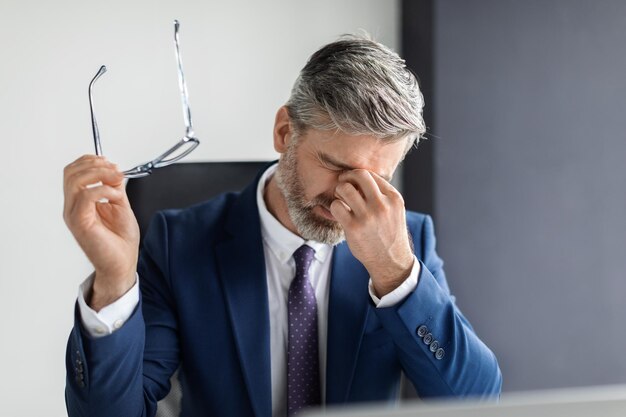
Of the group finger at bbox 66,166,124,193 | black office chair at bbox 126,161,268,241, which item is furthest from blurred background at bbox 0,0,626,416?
finger at bbox 66,166,124,193

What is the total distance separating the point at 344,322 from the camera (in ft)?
5.12

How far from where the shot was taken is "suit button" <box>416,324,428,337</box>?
1429 mm

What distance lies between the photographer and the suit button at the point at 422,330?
1429 millimetres

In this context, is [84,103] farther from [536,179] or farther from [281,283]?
[536,179]

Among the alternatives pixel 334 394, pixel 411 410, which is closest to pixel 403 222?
pixel 334 394

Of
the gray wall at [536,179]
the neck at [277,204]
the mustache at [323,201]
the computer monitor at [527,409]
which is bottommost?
the gray wall at [536,179]

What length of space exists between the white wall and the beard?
109 cm

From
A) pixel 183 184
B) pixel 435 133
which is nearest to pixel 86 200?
pixel 183 184

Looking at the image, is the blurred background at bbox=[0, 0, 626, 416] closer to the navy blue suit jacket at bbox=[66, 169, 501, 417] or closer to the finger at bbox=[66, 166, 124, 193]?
the navy blue suit jacket at bbox=[66, 169, 501, 417]

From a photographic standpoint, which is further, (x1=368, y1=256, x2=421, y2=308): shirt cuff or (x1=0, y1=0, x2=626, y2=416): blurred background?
(x1=0, y1=0, x2=626, y2=416): blurred background

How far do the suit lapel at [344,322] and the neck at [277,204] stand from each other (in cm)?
11

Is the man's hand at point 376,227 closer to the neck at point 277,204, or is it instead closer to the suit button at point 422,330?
the suit button at point 422,330

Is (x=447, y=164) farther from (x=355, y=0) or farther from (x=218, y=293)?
(x=218, y=293)

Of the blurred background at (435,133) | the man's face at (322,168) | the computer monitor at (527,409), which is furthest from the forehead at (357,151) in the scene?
the blurred background at (435,133)
